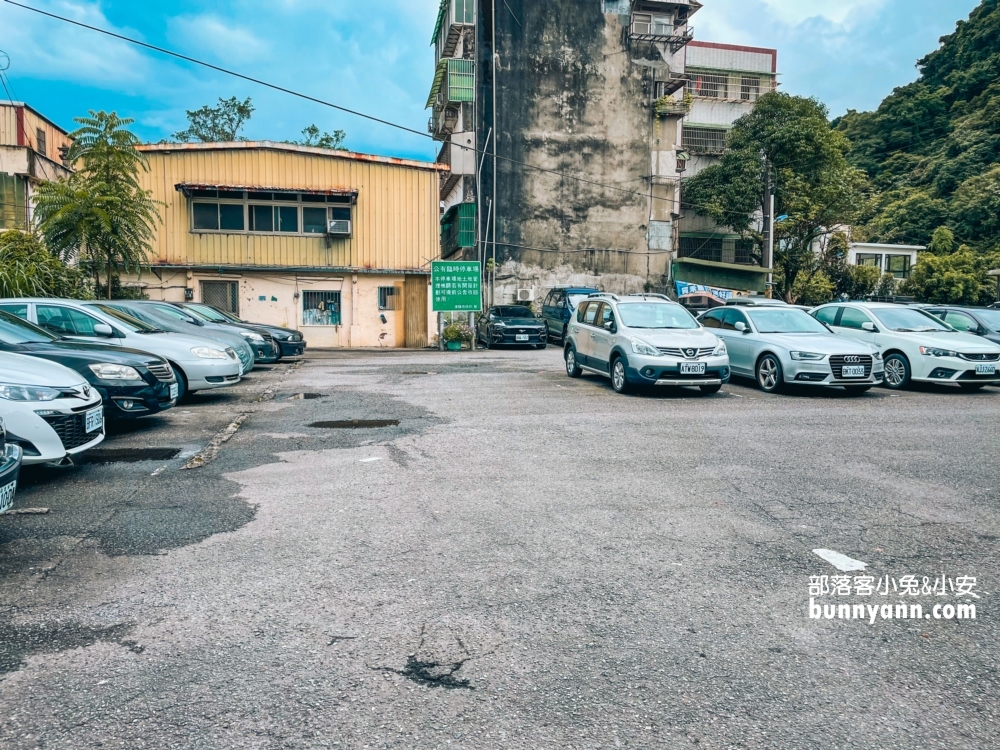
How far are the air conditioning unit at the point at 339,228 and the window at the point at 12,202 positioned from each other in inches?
374

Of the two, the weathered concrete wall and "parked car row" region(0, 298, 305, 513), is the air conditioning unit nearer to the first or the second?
the weathered concrete wall

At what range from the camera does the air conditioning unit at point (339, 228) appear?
27.2 m

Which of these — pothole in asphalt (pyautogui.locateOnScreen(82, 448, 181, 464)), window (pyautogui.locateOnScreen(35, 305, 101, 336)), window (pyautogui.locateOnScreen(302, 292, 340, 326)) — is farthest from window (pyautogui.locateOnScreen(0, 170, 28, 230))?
pothole in asphalt (pyautogui.locateOnScreen(82, 448, 181, 464))

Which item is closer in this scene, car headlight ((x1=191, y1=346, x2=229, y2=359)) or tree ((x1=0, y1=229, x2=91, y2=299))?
car headlight ((x1=191, y1=346, x2=229, y2=359))

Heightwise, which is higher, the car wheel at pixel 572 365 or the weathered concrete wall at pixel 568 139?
the weathered concrete wall at pixel 568 139

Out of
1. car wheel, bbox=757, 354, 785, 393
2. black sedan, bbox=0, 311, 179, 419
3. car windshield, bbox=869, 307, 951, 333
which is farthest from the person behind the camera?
car windshield, bbox=869, 307, 951, 333

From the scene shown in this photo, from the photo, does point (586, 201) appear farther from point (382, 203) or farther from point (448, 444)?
point (448, 444)

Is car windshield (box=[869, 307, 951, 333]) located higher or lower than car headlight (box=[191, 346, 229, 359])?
higher

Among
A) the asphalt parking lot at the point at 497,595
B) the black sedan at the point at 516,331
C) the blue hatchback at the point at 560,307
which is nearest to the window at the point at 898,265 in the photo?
the blue hatchback at the point at 560,307

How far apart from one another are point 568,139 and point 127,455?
100 feet

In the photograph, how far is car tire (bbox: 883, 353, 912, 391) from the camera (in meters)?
14.0

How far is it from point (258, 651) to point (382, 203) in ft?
83.6

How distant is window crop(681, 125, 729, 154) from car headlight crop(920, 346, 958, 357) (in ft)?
126

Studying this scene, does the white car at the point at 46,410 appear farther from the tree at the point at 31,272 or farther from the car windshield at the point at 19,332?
the tree at the point at 31,272
